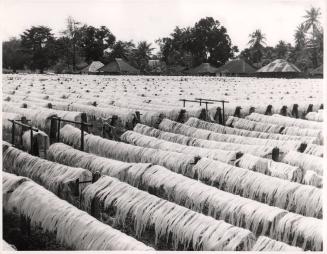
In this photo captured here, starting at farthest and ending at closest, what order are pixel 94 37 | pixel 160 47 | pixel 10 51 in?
pixel 160 47 < pixel 94 37 < pixel 10 51

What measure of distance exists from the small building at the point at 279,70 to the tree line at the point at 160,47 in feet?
2.89

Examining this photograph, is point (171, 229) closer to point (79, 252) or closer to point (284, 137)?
point (79, 252)

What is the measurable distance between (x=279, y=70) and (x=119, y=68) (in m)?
19.8

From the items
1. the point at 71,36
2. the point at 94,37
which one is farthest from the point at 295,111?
the point at 71,36

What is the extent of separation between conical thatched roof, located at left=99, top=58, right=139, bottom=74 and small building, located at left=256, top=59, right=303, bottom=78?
52.7ft

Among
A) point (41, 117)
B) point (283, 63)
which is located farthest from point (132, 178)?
point (283, 63)

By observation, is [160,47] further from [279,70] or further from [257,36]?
[257,36]

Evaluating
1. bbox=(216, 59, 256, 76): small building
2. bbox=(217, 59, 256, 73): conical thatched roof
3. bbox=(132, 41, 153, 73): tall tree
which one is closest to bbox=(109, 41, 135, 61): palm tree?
bbox=(132, 41, 153, 73): tall tree

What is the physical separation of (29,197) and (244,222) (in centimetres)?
243

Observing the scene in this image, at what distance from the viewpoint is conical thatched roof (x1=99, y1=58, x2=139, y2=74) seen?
53938mm

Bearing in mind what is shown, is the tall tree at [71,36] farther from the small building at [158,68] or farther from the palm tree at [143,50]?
the palm tree at [143,50]

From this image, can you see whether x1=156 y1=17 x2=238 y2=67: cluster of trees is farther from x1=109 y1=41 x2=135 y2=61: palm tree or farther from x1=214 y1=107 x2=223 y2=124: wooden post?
x1=109 y1=41 x2=135 y2=61: palm tree

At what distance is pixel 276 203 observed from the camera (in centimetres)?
573

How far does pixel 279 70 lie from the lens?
43.6 m
